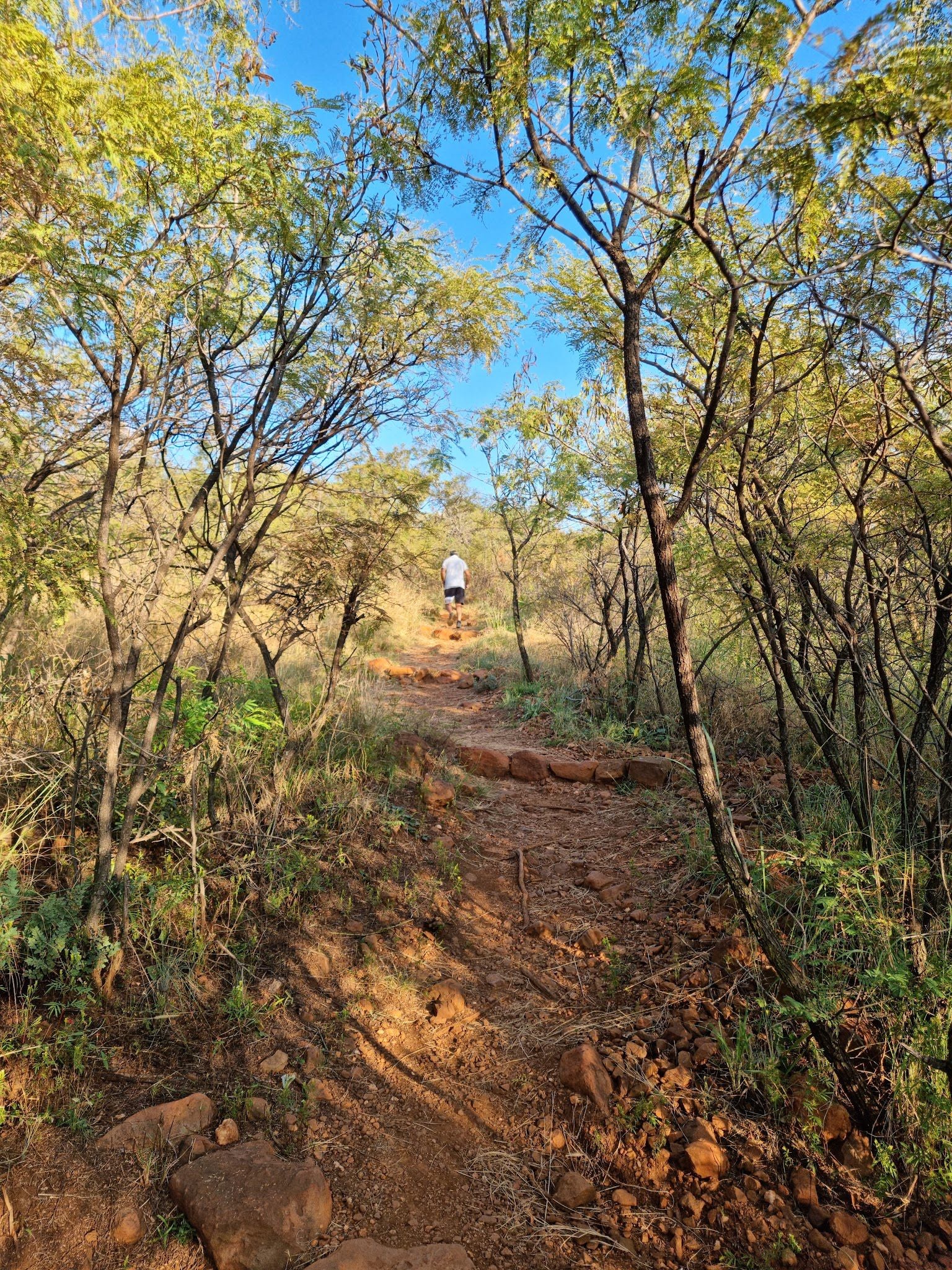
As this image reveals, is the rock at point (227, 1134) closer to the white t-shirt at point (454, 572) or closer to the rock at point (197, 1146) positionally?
the rock at point (197, 1146)

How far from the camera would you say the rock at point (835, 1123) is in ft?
6.82

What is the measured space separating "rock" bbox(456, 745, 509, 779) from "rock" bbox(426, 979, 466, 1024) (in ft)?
9.32

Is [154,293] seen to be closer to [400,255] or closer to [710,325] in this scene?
[400,255]

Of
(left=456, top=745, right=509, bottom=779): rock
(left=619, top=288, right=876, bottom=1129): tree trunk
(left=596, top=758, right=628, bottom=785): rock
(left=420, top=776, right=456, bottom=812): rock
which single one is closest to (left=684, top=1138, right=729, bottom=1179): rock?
(left=619, top=288, right=876, bottom=1129): tree trunk

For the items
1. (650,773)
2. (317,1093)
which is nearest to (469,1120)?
(317,1093)

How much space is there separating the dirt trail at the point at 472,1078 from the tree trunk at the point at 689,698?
0.52 metres

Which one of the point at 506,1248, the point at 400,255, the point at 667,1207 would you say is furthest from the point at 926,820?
the point at 400,255

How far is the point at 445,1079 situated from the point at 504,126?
3712 millimetres

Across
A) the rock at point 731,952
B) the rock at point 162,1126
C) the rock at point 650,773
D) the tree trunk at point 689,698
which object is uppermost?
the tree trunk at point 689,698

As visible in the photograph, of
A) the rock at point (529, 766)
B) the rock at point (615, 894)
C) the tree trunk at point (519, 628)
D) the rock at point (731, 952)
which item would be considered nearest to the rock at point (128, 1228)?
the rock at point (731, 952)

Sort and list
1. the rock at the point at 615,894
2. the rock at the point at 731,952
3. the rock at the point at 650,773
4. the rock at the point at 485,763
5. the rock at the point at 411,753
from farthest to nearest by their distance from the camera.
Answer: the rock at the point at 485,763 → the rock at the point at 650,773 → the rock at the point at 411,753 → the rock at the point at 615,894 → the rock at the point at 731,952

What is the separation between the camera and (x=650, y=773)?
518 centimetres

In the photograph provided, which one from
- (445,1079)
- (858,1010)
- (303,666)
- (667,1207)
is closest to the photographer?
(667,1207)

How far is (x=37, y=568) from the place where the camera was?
2.54 m
